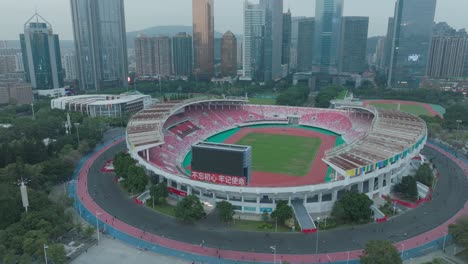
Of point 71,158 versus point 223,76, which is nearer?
point 71,158

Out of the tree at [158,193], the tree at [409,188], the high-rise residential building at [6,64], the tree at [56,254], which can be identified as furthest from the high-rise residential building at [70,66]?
the tree at [409,188]

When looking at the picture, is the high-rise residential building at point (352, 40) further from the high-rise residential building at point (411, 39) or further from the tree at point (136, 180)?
the tree at point (136, 180)

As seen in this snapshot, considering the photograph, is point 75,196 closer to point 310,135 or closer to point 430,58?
point 310,135

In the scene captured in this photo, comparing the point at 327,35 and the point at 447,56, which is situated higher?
the point at 327,35

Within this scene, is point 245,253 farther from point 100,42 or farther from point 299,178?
point 100,42

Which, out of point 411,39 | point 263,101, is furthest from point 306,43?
point 263,101

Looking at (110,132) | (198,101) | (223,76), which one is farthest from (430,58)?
(110,132)
